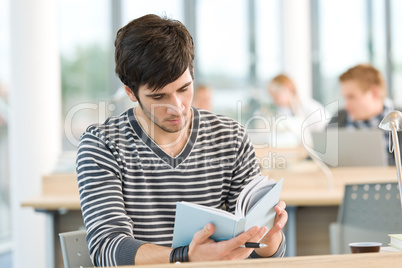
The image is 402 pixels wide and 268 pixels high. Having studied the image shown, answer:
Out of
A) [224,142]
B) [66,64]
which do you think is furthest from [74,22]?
[224,142]

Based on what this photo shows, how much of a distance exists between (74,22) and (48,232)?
3658mm

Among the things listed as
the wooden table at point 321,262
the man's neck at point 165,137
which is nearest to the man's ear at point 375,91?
the man's neck at point 165,137

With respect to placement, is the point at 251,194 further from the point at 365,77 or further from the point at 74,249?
the point at 365,77

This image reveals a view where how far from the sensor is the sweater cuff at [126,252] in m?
1.31

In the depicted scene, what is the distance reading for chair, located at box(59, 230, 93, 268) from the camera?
4.76 ft

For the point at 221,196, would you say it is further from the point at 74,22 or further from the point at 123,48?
the point at 74,22

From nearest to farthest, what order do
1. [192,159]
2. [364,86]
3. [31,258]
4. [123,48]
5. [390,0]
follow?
[123,48]
[192,159]
[364,86]
[31,258]
[390,0]

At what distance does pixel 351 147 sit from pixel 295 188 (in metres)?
0.46

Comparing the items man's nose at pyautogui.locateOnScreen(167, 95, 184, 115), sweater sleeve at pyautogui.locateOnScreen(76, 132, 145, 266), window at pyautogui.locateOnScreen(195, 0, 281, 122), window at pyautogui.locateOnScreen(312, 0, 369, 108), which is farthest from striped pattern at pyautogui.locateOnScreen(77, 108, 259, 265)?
window at pyautogui.locateOnScreen(312, 0, 369, 108)

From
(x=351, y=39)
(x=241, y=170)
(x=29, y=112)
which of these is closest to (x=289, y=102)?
(x=351, y=39)

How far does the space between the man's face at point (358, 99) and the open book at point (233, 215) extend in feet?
7.51

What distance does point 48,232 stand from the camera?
274 cm

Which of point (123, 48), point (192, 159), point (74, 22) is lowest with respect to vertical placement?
point (192, 159)

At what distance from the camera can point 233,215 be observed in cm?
120
